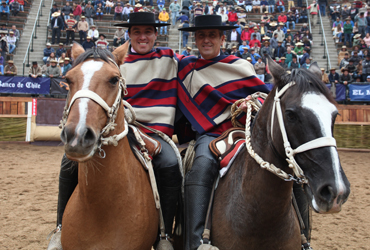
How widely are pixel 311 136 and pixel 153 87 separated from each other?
2.05 metres

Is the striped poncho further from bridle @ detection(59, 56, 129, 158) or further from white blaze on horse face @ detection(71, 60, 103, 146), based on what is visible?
white blaze on horse face @ detection(71, 60, 103, 146)

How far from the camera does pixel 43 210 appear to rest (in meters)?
5.76

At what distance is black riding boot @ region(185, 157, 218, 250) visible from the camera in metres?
2.69

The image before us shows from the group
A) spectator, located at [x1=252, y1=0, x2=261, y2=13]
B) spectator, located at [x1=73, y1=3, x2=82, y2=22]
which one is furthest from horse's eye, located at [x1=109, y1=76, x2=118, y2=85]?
spectator, located at [x1=252, y1=0, x2=261, y2=13]

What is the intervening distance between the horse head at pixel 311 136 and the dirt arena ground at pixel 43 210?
325 centimetres

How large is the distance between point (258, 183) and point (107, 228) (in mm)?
1108

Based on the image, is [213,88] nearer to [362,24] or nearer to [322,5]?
[362,24]

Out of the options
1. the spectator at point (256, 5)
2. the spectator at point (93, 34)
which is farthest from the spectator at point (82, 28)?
the spectator at point (256, 5)

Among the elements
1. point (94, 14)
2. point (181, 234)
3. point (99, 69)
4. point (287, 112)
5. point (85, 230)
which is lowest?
point (181, 234)

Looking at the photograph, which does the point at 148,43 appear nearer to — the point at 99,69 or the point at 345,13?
the point at 99,69

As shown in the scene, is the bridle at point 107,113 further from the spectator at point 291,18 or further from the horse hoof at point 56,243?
the spectator at point 291,18

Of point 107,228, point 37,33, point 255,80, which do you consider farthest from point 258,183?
point 37,33

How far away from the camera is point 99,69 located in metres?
2.32

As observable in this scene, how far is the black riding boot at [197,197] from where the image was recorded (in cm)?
269
